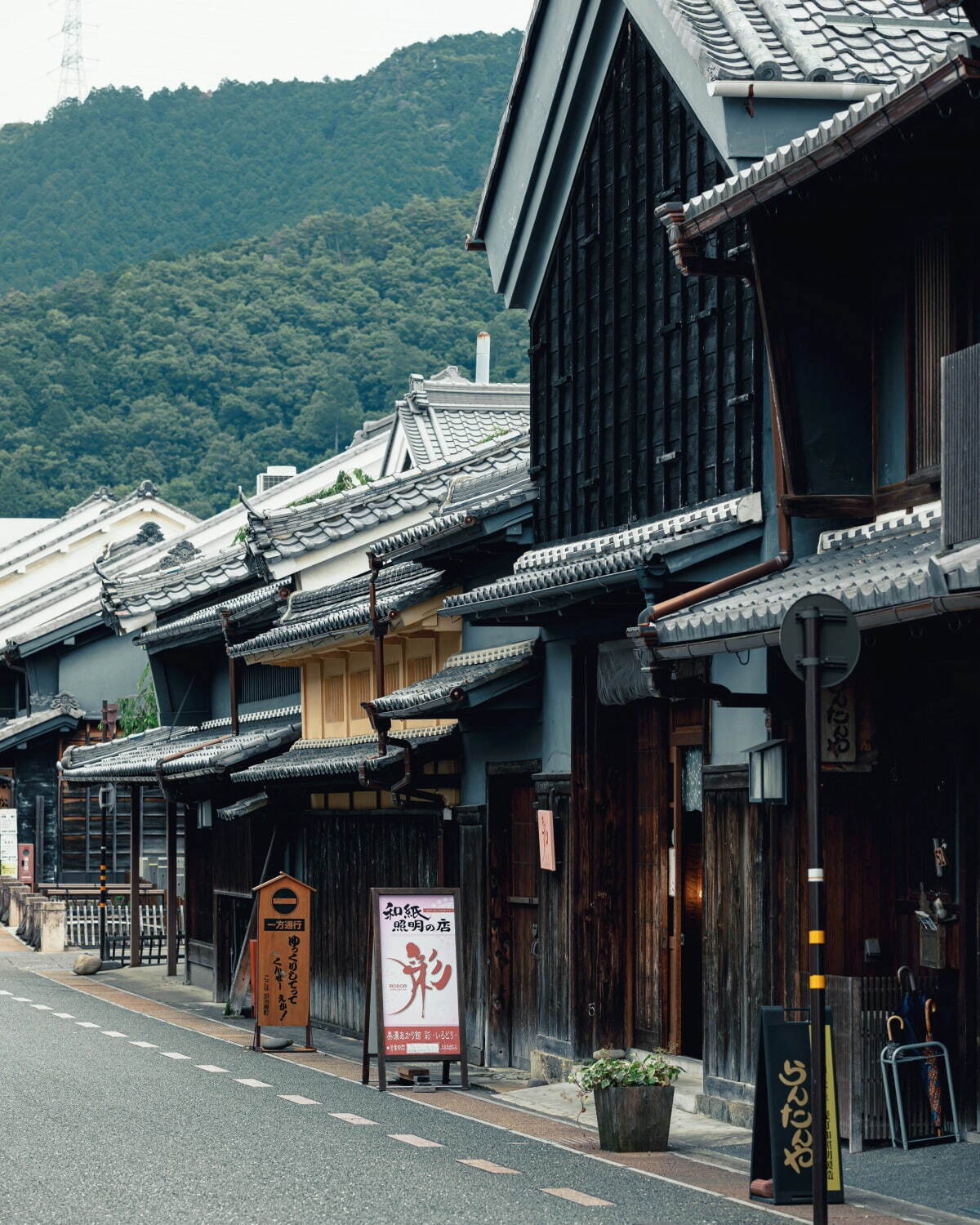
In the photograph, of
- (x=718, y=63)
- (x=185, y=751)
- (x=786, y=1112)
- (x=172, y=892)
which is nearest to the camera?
(x=786, y=1112)

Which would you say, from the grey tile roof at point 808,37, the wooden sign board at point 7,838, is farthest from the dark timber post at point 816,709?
the wooden sign board at point 7,838

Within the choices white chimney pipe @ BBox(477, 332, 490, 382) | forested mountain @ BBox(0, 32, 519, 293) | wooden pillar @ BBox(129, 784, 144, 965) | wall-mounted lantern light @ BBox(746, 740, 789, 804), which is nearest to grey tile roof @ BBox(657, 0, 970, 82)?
wall-mounted lantern light @ BBox(746, 740, 789, 804)

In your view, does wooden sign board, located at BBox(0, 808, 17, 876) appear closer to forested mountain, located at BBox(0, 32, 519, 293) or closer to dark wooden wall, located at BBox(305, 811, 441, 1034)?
dark wooden wall, located at BBox(305, 811, 441, 1034)

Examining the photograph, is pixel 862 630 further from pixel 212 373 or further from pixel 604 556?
pixel 212 373

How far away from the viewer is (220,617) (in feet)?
93.5

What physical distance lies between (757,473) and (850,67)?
3.20m

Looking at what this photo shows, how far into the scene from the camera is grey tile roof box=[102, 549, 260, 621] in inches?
1266

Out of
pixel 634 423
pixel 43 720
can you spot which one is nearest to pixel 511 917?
pixel 634 423

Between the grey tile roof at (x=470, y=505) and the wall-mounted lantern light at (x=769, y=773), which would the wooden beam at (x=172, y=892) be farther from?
the wall-mounted lantern light at (x=769, y=773)

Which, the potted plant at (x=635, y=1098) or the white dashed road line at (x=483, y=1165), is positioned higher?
the potted plant at (x=635, y=1098)

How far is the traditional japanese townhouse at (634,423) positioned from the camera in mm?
13836

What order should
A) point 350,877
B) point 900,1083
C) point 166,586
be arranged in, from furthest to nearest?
1. point 166,586
2. point 350,877
3. point 900,1083

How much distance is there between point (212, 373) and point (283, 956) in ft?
227

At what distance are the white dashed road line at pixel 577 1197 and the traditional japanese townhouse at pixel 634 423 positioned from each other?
297 centimetres
